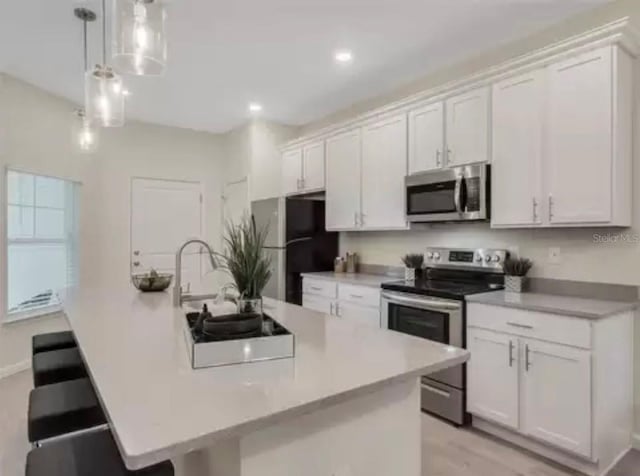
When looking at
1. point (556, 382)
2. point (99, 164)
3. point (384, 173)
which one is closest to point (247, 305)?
point (556, 382)

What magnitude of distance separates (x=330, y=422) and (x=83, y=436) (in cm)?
90

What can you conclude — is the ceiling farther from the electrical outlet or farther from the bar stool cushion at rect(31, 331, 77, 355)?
the bar stool cushion at rect(31, 331, 77, 355)

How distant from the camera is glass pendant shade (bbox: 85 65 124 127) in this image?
7.92 feet

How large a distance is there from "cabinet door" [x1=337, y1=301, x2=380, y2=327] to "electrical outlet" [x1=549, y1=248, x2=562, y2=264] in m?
1.35

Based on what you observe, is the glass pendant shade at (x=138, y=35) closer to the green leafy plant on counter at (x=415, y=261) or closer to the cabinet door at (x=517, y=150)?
the cabinet door at (x=517, y=150)

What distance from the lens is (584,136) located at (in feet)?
8.29

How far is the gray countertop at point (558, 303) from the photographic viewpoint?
7.57 ft

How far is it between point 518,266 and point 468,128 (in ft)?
3.54

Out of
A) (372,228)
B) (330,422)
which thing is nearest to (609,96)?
(372,228)

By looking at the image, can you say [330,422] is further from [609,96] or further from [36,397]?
[609,96]

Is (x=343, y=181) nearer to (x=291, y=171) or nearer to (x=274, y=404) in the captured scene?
(x=291, y=171)

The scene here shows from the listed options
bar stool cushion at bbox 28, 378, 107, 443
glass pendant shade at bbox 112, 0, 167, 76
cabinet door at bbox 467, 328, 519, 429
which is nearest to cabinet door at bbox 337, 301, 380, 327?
cabinet door at bbox 467, 328, 519, 429

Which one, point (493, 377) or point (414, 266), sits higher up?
point (414, 266)

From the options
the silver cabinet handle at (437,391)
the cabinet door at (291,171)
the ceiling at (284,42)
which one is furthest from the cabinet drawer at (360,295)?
the ceiling at (284,42)
